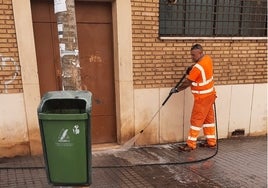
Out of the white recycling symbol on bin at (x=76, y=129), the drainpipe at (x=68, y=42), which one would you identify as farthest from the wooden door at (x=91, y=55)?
the white recycling symbol on bin at (x=76, y=129)

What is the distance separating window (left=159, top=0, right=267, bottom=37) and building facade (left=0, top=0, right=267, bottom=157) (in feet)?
0.46

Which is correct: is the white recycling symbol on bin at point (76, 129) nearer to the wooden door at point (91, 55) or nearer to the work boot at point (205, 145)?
the wooden door at point (91, 55)

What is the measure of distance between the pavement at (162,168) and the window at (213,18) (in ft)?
7.07

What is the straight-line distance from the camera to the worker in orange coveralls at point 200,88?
4805 millimetres

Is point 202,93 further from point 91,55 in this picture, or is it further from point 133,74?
point 91,55

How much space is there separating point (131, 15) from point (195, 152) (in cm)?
259

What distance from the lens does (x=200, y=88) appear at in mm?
4902

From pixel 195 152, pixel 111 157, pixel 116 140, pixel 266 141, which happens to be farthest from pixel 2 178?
pixel 266 141

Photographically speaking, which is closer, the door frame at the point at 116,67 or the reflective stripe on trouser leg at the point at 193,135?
the door frame at the point at 116,67

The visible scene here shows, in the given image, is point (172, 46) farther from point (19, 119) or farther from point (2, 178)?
point (2, 178)

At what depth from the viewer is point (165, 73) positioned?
5.32 metres

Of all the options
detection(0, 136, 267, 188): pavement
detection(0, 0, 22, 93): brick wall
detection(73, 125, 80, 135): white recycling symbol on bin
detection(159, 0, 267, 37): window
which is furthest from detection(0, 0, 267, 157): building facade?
detection(73, 125, 80, 135): white recycling symbol on bin

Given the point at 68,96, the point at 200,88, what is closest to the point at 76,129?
the point at 68,96

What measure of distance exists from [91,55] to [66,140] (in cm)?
256
